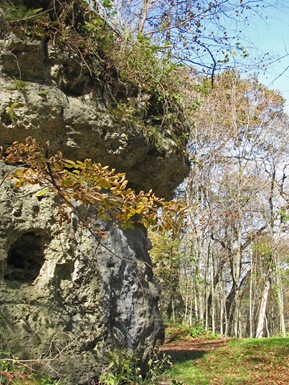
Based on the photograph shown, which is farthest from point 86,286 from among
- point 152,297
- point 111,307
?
point 152,297

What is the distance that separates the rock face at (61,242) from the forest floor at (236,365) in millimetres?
1977

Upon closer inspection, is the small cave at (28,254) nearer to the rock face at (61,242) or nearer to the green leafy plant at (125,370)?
the rock face at (61,242)

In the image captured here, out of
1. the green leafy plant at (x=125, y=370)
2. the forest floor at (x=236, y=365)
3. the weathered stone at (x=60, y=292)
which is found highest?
the weathered stone at (x=60, y=292)

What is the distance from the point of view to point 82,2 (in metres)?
5.50

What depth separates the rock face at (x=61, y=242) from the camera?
457cm

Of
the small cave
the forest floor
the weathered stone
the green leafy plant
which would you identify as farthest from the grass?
the small cave

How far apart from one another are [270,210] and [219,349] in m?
10.4

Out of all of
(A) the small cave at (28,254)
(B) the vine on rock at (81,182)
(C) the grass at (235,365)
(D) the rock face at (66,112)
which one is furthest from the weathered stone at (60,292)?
(B) the vine on rock at (81,182)

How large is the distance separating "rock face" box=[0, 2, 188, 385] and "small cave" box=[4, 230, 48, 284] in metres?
0.01

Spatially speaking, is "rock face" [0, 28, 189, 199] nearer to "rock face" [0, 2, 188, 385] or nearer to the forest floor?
"rock face" [0, 2, 188, 385]

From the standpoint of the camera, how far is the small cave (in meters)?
5.05

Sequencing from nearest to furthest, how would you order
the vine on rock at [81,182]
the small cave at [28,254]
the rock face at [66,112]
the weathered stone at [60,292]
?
the vine on rock at [81,182], the weathered stone at [60,292], the rock face at [66,112], the small cave at [28,254]

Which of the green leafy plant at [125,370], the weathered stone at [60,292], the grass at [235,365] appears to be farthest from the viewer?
the grass at [235,365]

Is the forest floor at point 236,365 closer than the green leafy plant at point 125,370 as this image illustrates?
No
